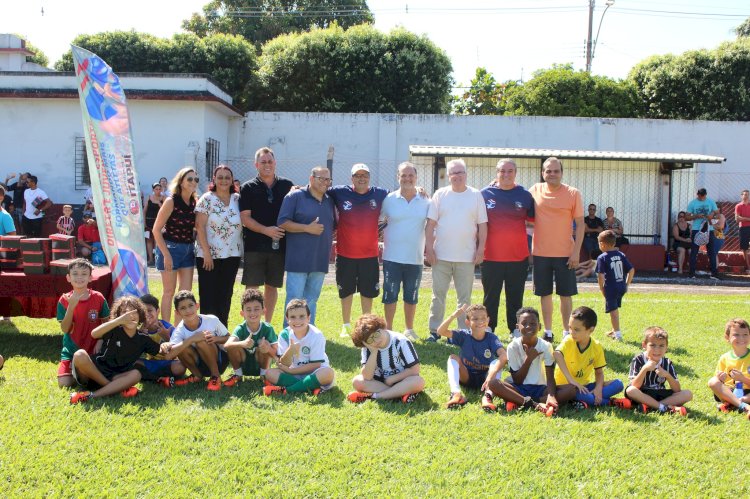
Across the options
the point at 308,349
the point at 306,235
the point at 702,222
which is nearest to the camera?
the point at 308,349

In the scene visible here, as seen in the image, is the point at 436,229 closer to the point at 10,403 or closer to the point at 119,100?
the point at 119,100

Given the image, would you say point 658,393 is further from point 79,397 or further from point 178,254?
point 178,254

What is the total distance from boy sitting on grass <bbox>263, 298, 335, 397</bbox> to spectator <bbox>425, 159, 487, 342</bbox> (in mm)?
2229

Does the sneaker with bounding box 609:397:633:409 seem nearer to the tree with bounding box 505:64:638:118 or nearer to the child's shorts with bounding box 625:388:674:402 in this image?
the child's shorts with bounding box 625:388:674:402

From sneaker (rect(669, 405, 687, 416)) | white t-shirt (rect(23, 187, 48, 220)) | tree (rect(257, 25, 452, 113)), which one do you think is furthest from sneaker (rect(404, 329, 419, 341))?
tree (rect(257, 25, 452, 113))

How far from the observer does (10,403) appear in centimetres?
530

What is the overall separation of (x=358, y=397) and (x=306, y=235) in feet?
7.10

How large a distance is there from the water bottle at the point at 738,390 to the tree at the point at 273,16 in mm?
35309

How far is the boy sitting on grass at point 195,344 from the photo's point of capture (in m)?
5.85

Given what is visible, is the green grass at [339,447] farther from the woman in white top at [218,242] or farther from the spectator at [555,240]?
the spectator at [555,240]

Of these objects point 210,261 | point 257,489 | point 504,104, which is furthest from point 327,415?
point 504,104

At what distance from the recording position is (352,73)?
27.3 metres

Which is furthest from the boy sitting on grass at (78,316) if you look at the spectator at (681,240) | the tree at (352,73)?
the tree at (352,73)

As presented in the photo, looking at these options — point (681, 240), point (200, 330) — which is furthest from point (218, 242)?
point (681, 240)
